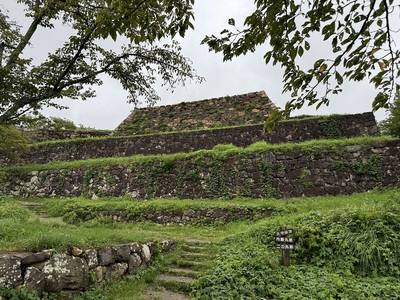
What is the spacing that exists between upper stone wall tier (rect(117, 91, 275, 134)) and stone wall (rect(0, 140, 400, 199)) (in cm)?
422

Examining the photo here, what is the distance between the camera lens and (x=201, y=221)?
921 cm

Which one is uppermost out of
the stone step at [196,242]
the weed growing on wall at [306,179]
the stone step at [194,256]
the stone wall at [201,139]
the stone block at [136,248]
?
the stone wall at [201,139]

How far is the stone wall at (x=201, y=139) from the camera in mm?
12133

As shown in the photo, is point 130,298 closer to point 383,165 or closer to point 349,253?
point 349,253

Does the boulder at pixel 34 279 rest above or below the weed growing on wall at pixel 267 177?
below

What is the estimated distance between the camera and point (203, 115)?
52.9ft

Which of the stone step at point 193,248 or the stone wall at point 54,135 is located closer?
the stone step at point 193,248

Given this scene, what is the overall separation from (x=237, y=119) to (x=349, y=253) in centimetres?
1057

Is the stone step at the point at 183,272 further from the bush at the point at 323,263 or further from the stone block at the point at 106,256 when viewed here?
the stone block at the point at 106,256

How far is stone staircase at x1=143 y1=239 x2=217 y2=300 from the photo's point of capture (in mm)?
4766

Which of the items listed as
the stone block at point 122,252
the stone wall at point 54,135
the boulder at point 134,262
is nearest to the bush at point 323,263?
the boulder at point 134,262

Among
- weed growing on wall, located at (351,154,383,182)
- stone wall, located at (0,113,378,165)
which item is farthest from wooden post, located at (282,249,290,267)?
stone wall, located at (0,113,378,165)

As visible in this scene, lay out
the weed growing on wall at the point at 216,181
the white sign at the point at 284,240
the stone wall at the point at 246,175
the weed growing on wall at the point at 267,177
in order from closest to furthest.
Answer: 1. the white sign at the point at 284,240
2. the stone wall at the point at 246,175
3. the weed growing on wall at the point at 267,177
4. the weed growing on wall at the point at 216,181

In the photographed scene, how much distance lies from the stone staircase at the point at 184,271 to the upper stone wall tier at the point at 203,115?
913 cm
